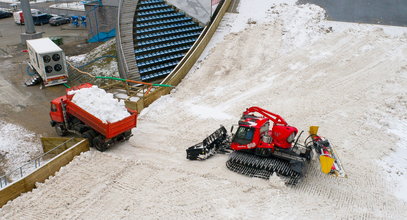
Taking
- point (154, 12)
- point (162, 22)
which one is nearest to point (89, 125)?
point (162, 22)

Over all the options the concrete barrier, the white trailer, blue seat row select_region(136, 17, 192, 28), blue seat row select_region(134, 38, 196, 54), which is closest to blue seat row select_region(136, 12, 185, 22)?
blue seat row select_region(136, 17, 192, 28)

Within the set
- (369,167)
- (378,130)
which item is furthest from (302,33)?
(369,167)

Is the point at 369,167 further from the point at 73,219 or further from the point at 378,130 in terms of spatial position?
the point at 73,219

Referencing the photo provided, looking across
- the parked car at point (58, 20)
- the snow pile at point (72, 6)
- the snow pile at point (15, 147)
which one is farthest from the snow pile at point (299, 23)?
the snow pile at point (72, 6)

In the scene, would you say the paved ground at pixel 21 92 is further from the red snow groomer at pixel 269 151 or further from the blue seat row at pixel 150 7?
the red snow groomer at pixel 269 151

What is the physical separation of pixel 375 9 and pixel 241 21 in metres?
9.59

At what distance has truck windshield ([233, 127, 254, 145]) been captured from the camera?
11.0m

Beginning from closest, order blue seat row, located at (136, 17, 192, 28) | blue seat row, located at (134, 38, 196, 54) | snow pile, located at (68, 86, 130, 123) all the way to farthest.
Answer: snow pile, located at (68, 86, 130, 123) → blue seat row, located at (134, 38, 196, 54) → blue seat row, located at (136, 17, 192, 28)

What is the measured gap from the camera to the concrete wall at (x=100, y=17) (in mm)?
27125

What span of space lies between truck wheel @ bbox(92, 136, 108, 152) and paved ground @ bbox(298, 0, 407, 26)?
17.5 m

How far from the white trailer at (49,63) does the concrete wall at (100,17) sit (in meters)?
8.30

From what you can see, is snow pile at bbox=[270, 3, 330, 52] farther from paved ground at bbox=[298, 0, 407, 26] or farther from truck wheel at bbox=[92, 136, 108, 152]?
truck wheel at bbox=[92, 136, 108, 152]

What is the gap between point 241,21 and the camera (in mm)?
23125

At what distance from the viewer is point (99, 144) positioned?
40.0 ft
